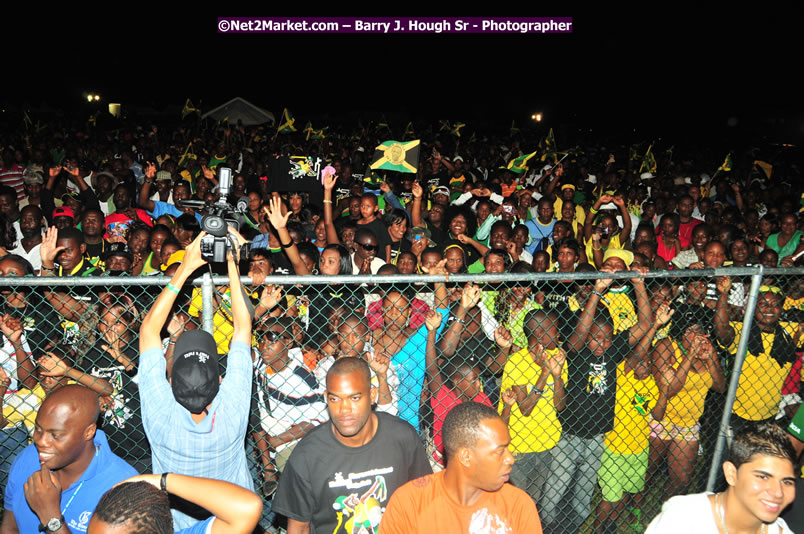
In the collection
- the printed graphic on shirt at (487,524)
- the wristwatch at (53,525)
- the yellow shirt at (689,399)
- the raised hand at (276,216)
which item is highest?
the raised hand at (276,216)

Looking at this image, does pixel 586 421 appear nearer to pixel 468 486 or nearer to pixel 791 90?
pixel 468 486

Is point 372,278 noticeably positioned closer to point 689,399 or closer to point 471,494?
point 471,494

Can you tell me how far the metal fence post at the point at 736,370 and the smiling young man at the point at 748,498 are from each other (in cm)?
Answer: 104

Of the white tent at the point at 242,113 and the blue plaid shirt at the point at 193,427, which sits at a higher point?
the white tent at the point at 242,113

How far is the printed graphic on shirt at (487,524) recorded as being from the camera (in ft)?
9.02

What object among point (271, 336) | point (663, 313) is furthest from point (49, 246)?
point (663, 313)

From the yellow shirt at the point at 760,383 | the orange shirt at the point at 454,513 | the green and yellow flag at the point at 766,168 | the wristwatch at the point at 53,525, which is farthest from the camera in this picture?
the green and yellow flag at the point at 766,168

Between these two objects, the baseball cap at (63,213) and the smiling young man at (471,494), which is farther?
the baseball cap at (63,213)

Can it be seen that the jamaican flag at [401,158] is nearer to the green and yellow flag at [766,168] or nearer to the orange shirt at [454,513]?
the orange shirt at [454,513]

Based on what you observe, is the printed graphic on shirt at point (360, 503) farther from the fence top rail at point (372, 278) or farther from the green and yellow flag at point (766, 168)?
the green and yellow flag at point (766, 168)

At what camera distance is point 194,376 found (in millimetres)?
2834

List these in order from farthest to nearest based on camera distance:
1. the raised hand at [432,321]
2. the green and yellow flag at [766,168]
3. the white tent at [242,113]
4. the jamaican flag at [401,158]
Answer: the white tent at [242,113] → the green and yellow flag at [766,168] → the jamaican flag at [401,158] → the raised hand at [432,321]

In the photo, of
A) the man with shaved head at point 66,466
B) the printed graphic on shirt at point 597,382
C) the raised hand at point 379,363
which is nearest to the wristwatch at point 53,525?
the man with shaved head at point 66,466

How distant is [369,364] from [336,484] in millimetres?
1006
